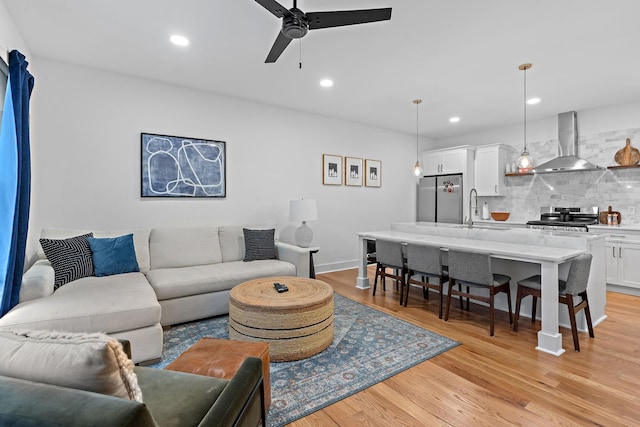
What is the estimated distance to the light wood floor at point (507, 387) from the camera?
181 cm

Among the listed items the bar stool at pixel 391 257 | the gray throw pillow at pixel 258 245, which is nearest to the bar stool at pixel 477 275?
the bar stool at pixel 391 257

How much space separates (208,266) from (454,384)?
267 cm

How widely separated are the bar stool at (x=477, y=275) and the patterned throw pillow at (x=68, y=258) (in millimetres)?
3452

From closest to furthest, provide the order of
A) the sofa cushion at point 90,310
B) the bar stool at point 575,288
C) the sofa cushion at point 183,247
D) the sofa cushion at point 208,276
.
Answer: the sofa cushion at point 90,310
the bar stool at point 575,288
the sofa cushion at point 208,276
the sofa cushion at point 183,247

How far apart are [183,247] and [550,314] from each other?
365 cm

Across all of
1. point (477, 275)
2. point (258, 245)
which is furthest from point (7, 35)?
point (477, 275)

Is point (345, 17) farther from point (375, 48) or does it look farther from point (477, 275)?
point (477, 275)

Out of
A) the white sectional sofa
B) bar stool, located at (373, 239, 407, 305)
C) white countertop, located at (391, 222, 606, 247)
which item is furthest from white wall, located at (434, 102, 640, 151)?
the white sectional sofa

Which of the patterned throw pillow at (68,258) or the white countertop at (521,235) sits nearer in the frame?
the patterned throw pillow at (68,258)

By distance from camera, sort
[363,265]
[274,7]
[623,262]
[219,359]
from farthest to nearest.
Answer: [363,265] → [623,262] → [274,7] → [219,359]

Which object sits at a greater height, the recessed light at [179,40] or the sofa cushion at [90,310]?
the recessed light at [179,40]

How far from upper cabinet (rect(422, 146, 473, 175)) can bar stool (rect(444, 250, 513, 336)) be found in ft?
11.8

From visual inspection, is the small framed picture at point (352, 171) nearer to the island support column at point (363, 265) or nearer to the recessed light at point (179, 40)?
the island support column at point (363, 265)

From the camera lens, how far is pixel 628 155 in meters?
4.69
